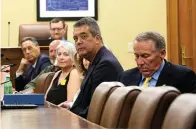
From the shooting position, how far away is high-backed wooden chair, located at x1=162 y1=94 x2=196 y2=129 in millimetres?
1534

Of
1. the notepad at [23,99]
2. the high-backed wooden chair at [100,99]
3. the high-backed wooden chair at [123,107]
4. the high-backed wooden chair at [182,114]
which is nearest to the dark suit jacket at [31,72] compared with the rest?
the notepad at [23,99]

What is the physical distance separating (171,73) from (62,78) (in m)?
1.58

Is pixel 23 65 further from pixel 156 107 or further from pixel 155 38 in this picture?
pixel 156 107

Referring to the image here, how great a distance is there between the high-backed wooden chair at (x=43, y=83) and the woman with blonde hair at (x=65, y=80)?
220 mm

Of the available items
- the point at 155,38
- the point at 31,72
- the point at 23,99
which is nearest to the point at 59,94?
the point at 23,99

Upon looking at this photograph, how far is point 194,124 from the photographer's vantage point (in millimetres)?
1537

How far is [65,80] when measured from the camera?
437 centimetres

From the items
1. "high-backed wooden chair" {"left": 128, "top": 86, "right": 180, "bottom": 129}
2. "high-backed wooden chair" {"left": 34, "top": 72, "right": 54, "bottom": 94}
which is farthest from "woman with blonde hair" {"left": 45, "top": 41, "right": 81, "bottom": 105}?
"high-backed wooden chair" {"left": 128, "top": 86, "right": 180, "bottom": 129}

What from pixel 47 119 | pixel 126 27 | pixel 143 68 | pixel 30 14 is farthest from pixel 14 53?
pixel 47 119

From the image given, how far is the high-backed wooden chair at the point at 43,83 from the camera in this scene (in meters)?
4.87

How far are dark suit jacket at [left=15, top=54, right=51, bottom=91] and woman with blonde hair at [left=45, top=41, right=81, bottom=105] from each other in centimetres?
134

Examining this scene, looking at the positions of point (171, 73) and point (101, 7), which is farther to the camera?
point (101, 7)

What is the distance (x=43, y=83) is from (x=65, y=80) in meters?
0.62

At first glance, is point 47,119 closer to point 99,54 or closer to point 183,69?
point 183,69
